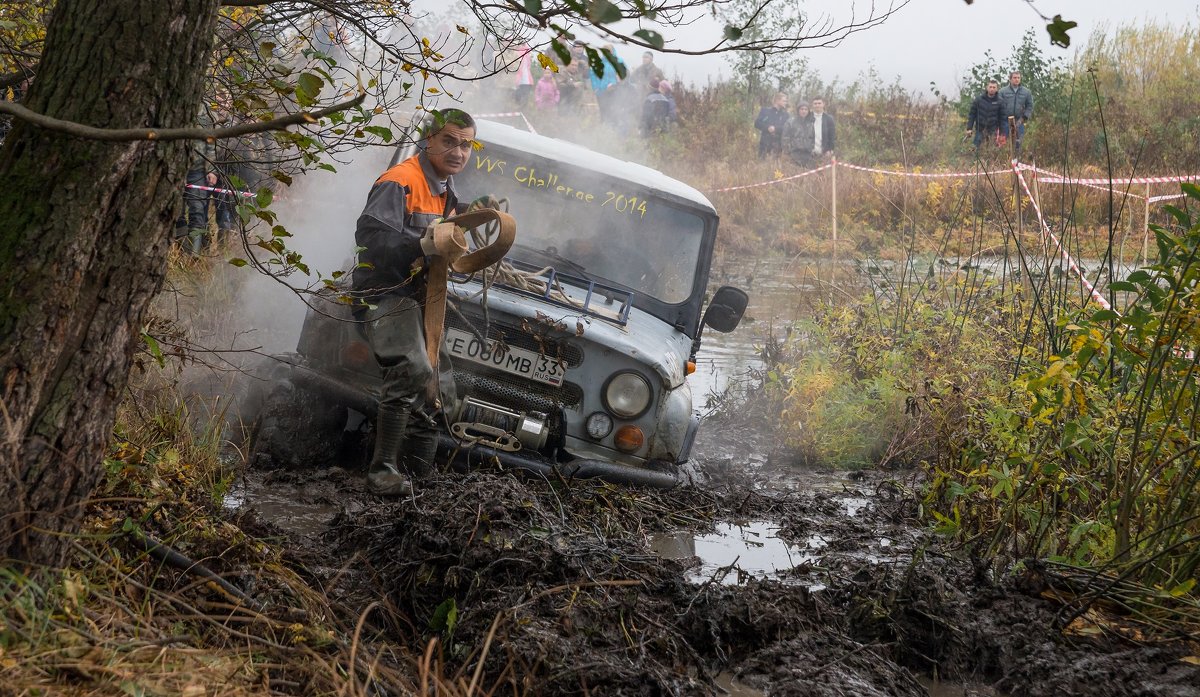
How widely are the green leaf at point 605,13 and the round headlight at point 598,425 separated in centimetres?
358

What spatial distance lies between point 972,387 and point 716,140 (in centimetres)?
1551

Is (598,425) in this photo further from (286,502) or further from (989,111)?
(989,111)

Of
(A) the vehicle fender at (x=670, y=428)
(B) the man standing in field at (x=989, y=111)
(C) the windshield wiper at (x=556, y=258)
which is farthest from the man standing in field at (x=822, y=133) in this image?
(A) the vehicle fender at (x=670, y=428)

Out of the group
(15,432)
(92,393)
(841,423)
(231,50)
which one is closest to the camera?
(15,432)

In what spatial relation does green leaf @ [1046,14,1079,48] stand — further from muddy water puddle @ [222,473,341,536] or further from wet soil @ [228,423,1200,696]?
muddy water puddle @ [222,473,341,536]

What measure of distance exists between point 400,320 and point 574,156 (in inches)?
72.0

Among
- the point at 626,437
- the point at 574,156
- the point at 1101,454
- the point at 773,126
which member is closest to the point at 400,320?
the point at 626,437

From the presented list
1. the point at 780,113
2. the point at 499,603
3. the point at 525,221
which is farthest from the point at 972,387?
the point at 780,113

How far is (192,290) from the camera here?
7438 mm

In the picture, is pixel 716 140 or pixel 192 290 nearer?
pixel 192 290

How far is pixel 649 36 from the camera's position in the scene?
6.61 ft

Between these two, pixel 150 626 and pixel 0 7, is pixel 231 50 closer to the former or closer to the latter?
pixel 0 7

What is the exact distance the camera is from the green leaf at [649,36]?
79.0 inches

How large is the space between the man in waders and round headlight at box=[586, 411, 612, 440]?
2.42ft
